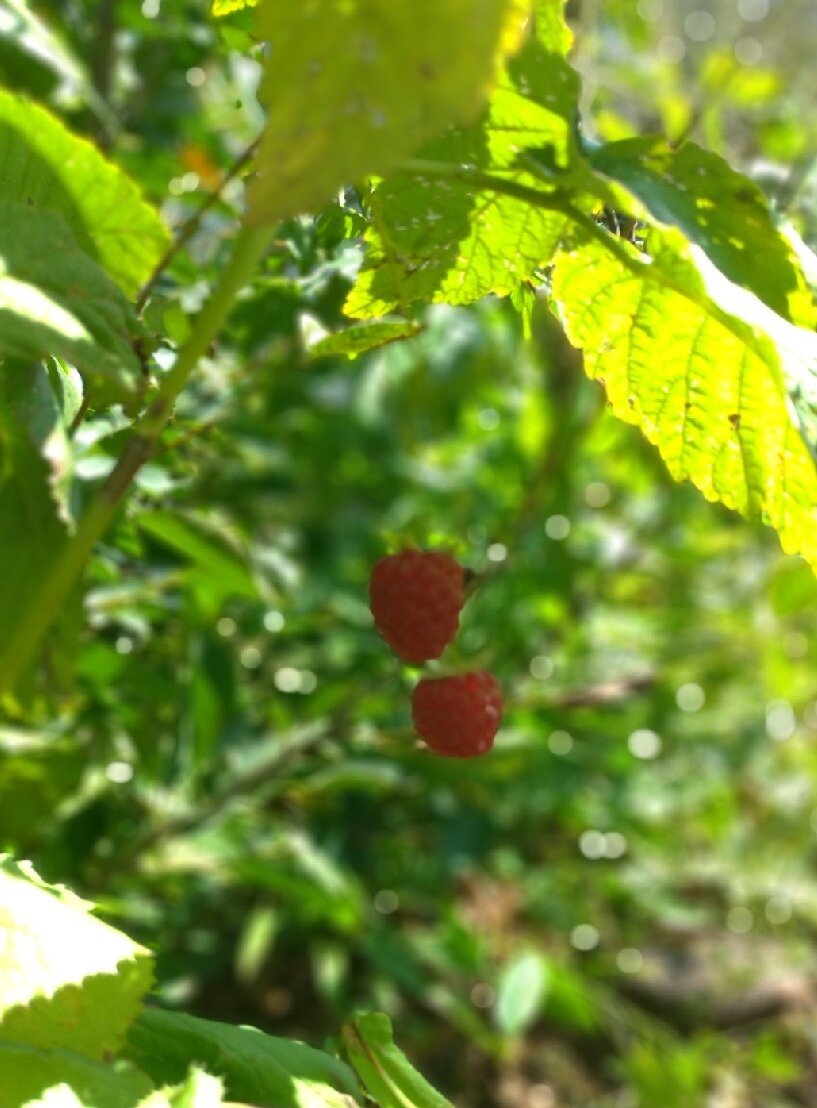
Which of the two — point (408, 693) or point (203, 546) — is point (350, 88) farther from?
point (408, 693)

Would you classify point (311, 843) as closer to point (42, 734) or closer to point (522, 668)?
point (522, 668)

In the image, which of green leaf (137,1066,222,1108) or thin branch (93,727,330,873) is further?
thin branch (93,727,330,873)

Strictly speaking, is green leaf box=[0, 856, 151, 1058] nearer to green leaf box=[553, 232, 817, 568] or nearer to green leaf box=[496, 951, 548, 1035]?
green leaf box=[553, 232, 817, 568]

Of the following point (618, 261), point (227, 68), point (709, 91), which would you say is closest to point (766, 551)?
point (709, 91)

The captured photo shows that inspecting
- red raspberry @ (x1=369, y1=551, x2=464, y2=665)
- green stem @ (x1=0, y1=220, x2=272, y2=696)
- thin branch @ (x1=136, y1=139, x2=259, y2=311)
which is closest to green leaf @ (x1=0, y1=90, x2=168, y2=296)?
thin branch @ (x1=136, y1=139, x2=259, y2=311)

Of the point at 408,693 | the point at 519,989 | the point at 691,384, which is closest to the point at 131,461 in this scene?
the point at 691,384

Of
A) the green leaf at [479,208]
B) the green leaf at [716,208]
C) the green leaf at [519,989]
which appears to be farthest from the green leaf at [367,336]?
the green leaf at [519,989]

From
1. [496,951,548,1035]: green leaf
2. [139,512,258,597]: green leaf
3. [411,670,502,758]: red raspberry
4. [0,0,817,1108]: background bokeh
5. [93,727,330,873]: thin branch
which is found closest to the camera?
[411,670,502,758]: red raspberry
